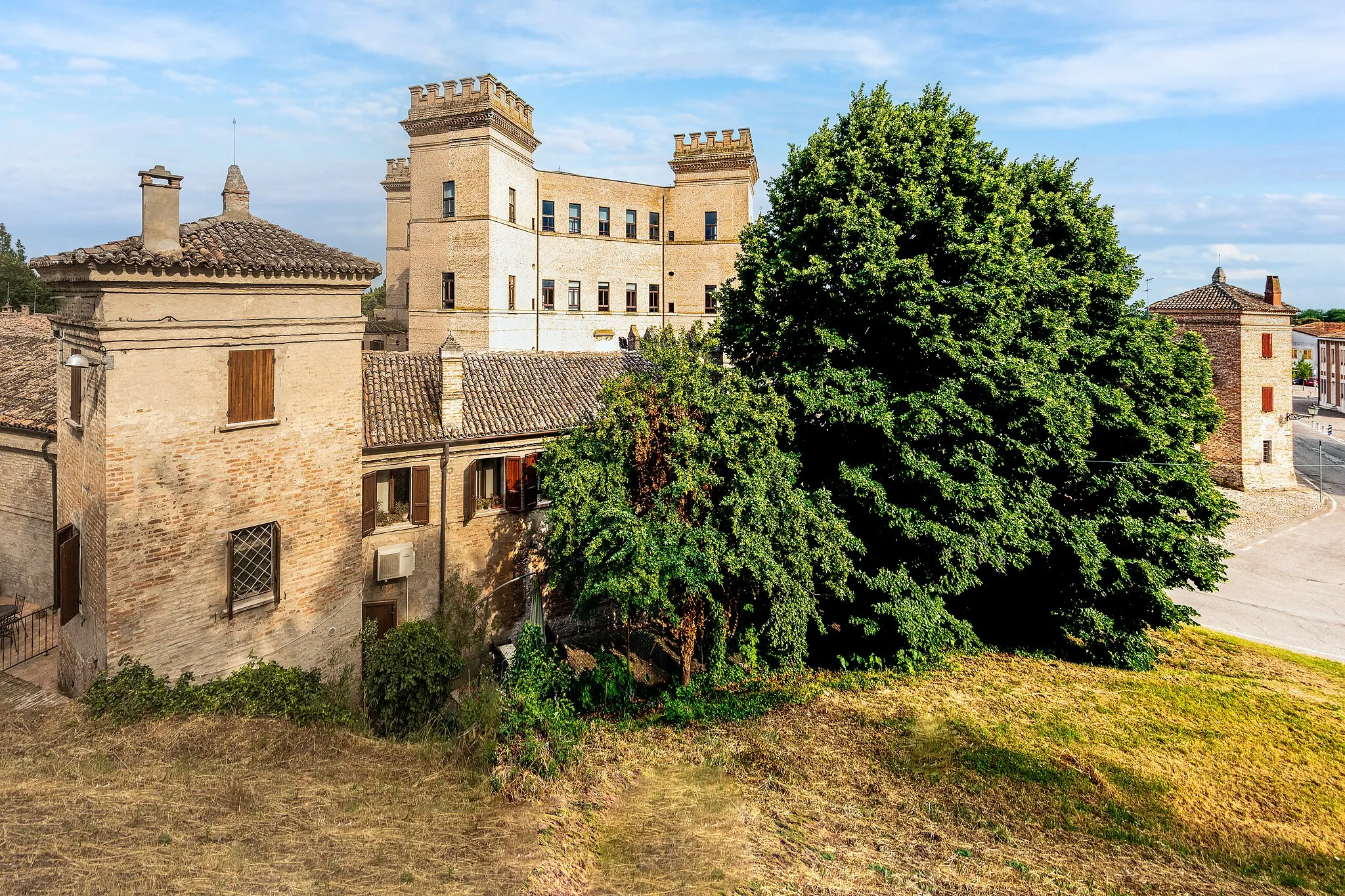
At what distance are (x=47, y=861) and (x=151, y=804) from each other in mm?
1422

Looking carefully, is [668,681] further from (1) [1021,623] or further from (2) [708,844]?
(1) [1021,623]

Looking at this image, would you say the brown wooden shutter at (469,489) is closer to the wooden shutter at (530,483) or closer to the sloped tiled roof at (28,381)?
the wooden shutter at (530,483)

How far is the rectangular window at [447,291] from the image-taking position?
36531 millimetres

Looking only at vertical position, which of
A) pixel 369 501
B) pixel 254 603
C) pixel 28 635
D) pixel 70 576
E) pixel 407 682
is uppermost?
pixel 369 501

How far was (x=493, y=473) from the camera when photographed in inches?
797

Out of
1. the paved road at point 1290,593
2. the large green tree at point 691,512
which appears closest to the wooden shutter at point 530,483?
the large green tree at point 691,512

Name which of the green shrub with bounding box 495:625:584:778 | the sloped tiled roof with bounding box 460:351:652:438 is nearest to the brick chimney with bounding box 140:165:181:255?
the sloped tiled roof with bounding box 460:351:652:438

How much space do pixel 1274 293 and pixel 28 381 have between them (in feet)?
174

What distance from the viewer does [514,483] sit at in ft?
66.6

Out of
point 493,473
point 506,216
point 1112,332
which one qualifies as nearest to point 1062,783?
point 1112,332

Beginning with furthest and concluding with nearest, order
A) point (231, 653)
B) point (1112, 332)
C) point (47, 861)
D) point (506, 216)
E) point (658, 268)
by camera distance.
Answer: point (658, 268) < point (506, 216) < point (1112, 332) < point (231, 653) < point (47, 861)

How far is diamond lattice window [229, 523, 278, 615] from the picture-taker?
14398 mm

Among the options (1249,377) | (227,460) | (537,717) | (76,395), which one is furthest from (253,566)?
(1249,377)

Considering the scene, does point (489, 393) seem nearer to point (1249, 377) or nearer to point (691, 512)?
point (691, 512)
